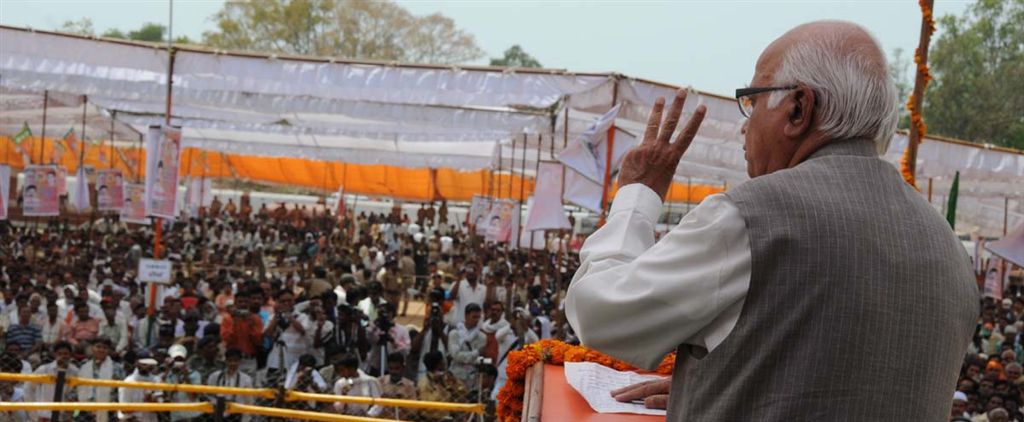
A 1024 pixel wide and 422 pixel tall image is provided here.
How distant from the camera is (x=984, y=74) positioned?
134 ft

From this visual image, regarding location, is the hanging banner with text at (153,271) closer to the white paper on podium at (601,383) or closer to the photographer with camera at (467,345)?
the photographer with camera at (467,345)

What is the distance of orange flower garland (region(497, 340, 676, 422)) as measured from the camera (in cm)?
239

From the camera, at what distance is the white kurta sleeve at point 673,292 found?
1.66m

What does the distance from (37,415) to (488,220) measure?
9.12 metres

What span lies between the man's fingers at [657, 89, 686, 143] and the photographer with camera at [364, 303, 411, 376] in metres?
9.65

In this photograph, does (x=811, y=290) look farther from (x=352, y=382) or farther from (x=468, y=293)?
(x=468, y=293)

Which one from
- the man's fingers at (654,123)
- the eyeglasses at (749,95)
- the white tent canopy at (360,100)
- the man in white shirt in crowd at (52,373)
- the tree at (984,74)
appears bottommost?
the man in white shirt in crowd at (52,373)

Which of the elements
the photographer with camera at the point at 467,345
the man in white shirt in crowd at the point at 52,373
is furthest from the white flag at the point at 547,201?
the man in white shirt in crowd at the point at 52,373

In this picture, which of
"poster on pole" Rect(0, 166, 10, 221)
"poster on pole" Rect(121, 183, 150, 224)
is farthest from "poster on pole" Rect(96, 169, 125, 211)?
"poster on pole" Rect(121, 183, 150, 224)

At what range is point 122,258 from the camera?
1897 cm

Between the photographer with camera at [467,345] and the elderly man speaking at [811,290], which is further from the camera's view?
the photographer with camera at [467,345]

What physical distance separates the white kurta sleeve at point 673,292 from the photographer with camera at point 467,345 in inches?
356

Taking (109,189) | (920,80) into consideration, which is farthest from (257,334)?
(920,80)

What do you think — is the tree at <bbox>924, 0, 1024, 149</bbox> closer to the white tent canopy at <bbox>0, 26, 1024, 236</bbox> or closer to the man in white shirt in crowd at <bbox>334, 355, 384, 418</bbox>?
the white tent canopy at <bbox>0, 26, 1024, 236</bbox>
